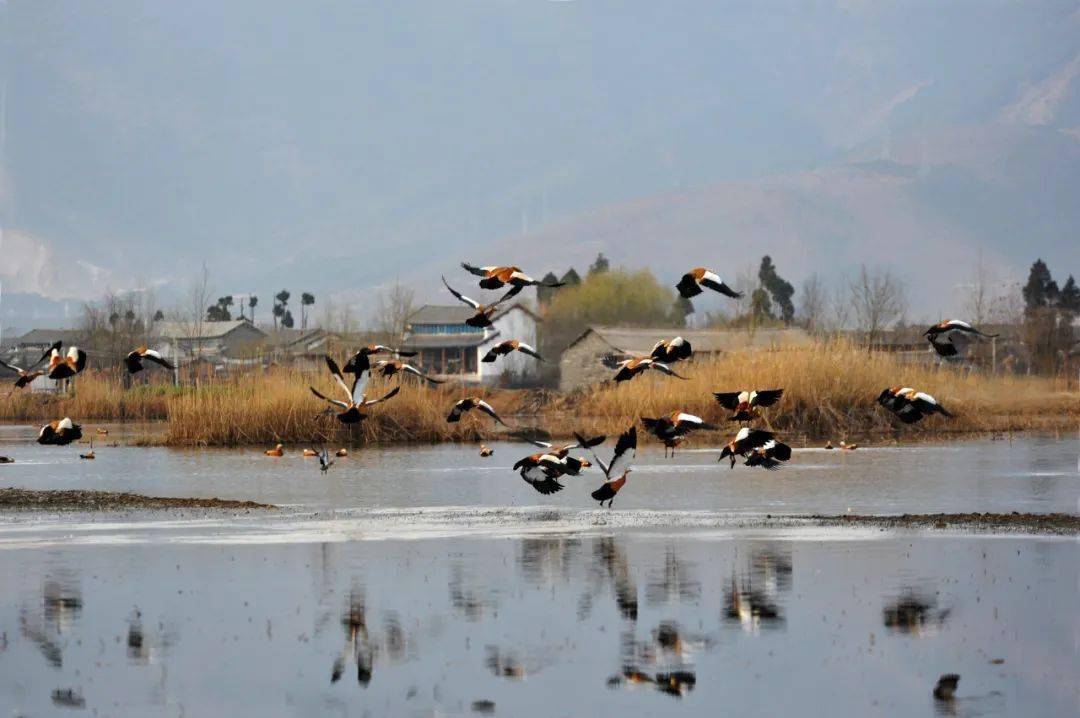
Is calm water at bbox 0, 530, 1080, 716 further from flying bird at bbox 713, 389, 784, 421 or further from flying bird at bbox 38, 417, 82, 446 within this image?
flying bird at bbox 38, 417, 82, 446

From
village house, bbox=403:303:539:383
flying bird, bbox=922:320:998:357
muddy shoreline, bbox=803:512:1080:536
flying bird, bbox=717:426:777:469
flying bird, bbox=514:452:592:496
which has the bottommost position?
muddy shoreline, bbox=803:512:1080:536

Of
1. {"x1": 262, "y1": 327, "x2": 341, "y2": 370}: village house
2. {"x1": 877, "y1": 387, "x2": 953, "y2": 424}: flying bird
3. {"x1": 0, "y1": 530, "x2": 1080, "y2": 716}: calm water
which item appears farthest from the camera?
{"x1": 262, "y1": 327, "x2": 341, "y2": 370}: village house

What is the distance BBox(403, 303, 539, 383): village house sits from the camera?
411 ft

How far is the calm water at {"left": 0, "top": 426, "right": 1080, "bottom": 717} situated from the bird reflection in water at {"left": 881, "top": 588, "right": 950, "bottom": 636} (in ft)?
0.16

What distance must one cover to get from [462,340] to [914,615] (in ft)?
408

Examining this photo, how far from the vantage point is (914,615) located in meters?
16.9

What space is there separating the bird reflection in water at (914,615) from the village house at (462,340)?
9827cm

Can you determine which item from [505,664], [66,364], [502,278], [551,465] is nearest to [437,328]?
[66,364]

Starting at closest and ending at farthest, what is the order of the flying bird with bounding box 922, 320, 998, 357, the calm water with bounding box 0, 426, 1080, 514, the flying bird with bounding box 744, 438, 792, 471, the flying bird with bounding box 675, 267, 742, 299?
the flying bird with bounding box 675, 267, 742, 299
the flying bird with bounding box 922, 320, 998, 357
the flying bird with bounding box 744, 438, 792, 471
the calm water with bounding box 0, 426, 1080, 514

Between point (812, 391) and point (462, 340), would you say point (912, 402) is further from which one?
point (462, 340)

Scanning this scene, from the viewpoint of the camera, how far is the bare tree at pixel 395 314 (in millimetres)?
136125

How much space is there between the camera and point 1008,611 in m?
17.1

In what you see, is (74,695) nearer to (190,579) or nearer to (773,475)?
(190,579)

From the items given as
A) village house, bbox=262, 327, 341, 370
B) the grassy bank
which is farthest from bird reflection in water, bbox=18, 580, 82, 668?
village house, bbox=262, 327, 341, 370
